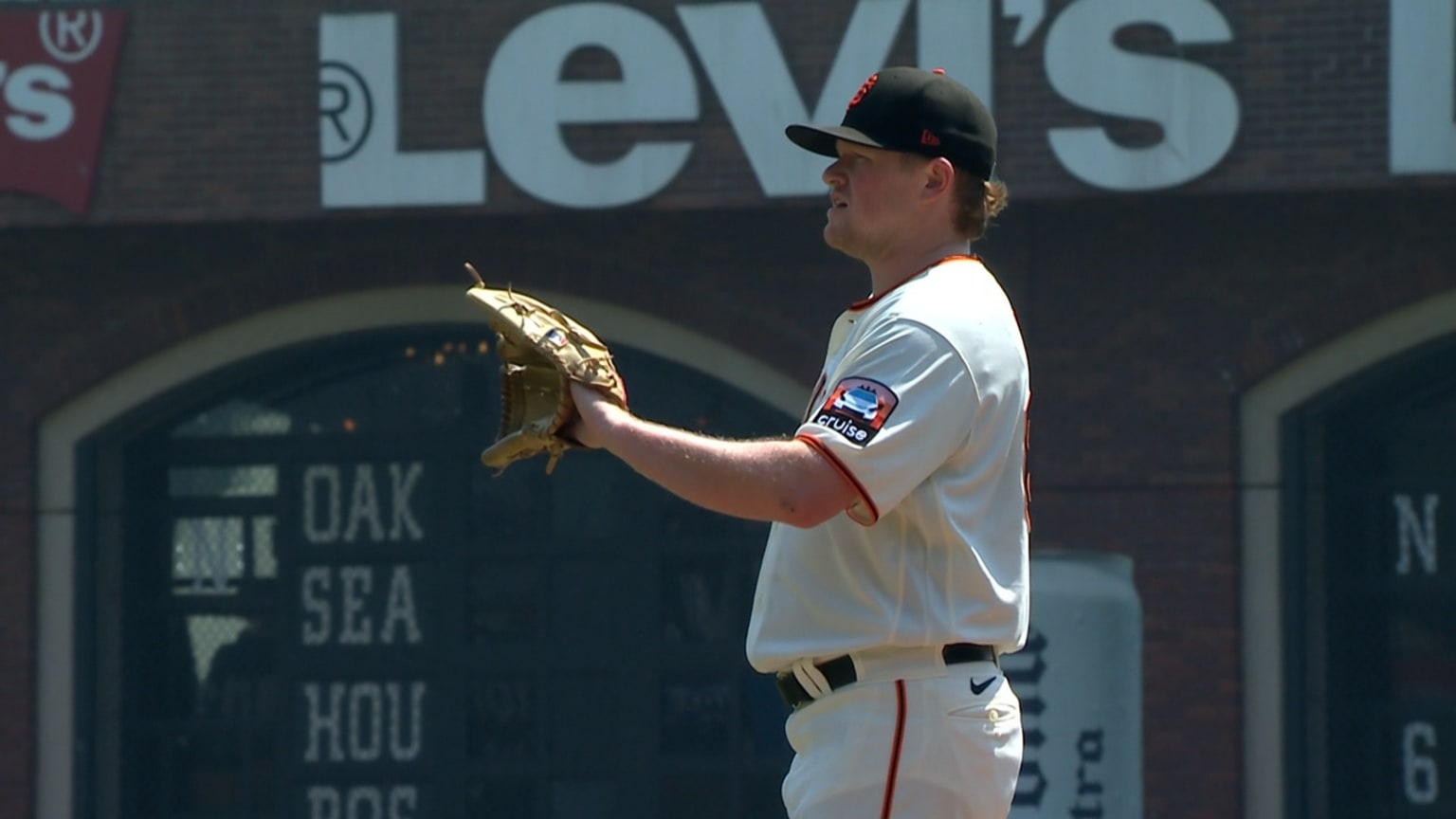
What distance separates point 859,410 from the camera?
2715mm

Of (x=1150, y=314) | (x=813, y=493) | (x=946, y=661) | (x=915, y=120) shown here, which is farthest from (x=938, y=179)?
(x=1150, y=314)

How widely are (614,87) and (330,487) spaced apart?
2726 millimetres

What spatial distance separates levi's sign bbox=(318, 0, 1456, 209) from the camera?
845cm

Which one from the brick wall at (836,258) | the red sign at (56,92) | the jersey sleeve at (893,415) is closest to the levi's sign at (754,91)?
the brick wall at (836,258)

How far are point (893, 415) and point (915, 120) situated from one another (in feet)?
1.56

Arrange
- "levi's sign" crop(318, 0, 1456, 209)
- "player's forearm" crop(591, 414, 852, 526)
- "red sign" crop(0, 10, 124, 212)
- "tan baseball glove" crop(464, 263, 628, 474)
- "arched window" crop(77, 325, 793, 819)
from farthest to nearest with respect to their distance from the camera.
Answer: "arched window" crop(77, 325, 793, 819) → "red sign" crop(0, 10, 124, 212) → "levi's sign" crop(318, 0, 1456, 209) → "tan baseball glove" crop(464, 263, 628, 474) → "player's forearm" crop(591, 414, 852, 526)

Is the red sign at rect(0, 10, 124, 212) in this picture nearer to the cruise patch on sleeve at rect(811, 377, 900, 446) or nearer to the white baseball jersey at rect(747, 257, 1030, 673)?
the white baseball jersey at rect(747, 257, 1030, 673)

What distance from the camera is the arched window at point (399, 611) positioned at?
32.8ft

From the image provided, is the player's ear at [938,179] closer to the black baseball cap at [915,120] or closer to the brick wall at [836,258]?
the black baseball cap at [915,120]

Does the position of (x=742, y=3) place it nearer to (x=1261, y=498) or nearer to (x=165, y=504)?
(x=1261, y=498)

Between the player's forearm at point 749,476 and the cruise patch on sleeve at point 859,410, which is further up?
the cruise patch on sleeve at point 859,410

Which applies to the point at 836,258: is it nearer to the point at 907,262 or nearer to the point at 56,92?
the point at 56,92

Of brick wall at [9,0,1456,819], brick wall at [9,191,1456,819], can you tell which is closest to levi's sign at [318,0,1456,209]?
brick wall at [9,0,1456,819]

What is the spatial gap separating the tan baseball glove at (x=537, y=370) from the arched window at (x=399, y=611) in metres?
6.94
